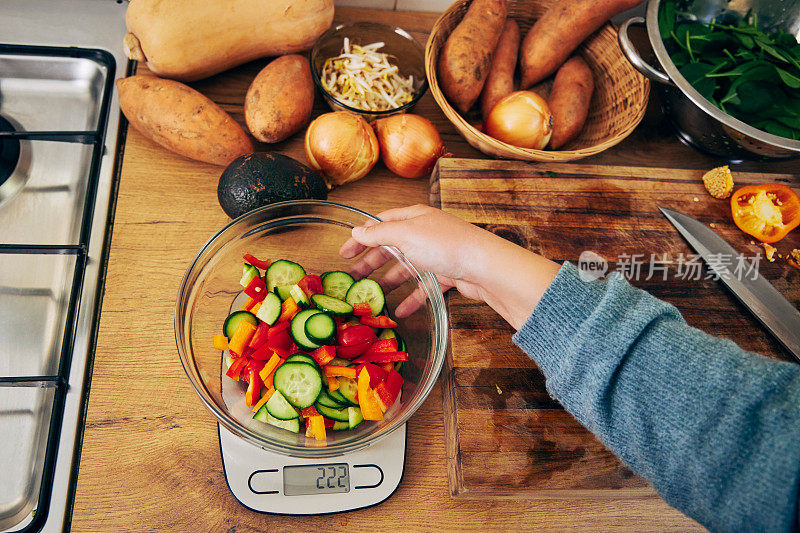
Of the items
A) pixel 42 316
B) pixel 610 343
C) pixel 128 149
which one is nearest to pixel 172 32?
pixel 128 149

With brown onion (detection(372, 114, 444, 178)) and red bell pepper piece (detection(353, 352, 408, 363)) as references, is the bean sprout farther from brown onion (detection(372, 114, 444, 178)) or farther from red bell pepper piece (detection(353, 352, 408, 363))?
red bell pepper piece (detection(353, 352, 408, 363))

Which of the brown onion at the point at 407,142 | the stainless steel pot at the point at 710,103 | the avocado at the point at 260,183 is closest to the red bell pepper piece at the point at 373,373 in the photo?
the avocado at the point at 260,183

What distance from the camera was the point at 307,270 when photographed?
994mm

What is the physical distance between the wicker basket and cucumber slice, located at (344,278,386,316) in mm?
392

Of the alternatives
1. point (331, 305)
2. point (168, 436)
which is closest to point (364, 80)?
point (331, 305)

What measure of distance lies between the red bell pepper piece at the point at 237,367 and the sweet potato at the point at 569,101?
31.5 inches

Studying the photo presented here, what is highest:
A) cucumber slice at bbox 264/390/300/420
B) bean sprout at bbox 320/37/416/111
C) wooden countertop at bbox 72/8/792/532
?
bean sprout at bbox 320/37/416/111

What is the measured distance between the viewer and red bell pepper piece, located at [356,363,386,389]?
0.81 meters

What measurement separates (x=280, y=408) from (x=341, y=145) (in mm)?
499

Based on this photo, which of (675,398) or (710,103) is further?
(710,103)

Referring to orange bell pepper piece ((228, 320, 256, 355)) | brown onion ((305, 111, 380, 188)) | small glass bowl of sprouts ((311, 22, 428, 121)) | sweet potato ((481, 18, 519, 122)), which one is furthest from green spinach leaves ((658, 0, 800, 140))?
orange bell pepper piece ((228, 320, 256, 355))

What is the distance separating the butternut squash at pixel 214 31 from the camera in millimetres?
994

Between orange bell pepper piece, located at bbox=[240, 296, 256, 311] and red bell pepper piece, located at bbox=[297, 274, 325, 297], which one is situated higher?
red bell pepper piece, located at bbox=[297, 274, 325, 297]

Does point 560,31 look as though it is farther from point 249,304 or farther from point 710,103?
point 249,304
